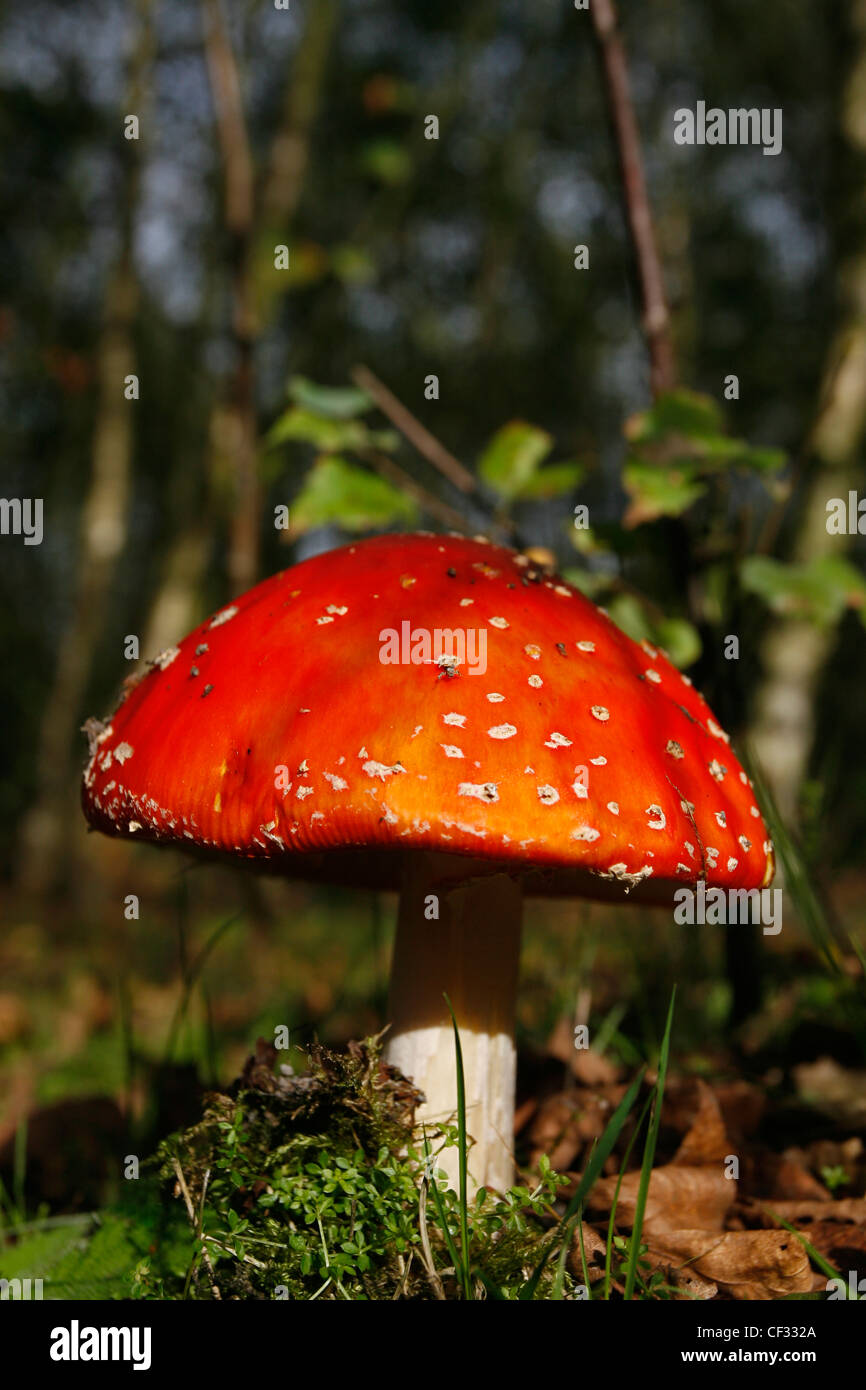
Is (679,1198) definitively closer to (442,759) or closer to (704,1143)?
(704,1143)

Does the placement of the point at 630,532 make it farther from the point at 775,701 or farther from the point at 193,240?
the point at 193,240

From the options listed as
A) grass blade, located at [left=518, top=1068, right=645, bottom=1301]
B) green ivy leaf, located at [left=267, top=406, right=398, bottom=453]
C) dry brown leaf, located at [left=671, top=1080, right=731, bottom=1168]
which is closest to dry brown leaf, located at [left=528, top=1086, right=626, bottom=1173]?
dry brown leaf, located at [left=671, top=1080, right=731, bottom=1168]

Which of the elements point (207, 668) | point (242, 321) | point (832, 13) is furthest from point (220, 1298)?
point (832, 13)

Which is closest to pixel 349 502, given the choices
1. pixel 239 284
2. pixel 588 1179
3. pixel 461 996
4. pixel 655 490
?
pixel 655 490

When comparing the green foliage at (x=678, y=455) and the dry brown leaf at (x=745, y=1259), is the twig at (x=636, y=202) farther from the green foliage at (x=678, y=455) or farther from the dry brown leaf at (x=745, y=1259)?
the dry brown leaf at (x=745, y=1259)

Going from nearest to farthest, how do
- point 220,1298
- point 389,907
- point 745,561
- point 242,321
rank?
point 220,1298, point 745,561, point 242,321, point 389,907

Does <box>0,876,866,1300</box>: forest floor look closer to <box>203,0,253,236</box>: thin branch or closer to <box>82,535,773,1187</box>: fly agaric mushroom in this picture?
<box>82,535,773,1187</box>: fly agaric mushroom
